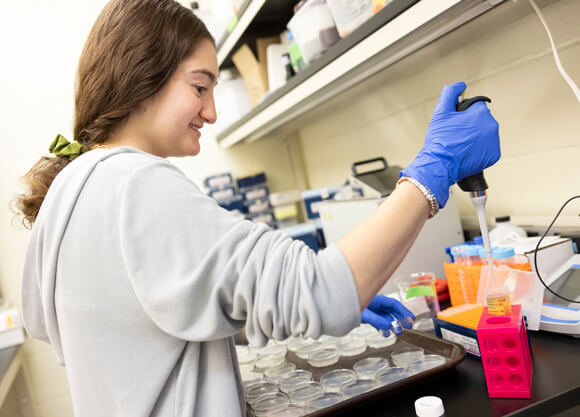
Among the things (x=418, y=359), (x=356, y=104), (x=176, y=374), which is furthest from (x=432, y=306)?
(x=356, y=104)

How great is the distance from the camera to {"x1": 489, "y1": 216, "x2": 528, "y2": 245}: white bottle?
4.08ft

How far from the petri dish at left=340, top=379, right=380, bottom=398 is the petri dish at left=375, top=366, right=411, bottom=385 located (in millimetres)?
14

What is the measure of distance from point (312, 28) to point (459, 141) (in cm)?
87

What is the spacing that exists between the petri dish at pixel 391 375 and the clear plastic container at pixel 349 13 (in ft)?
2.96

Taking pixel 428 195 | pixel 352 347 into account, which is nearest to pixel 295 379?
pixel 352 347

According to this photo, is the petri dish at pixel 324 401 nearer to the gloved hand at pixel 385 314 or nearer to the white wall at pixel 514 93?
the gloved hand at pixel 385 314

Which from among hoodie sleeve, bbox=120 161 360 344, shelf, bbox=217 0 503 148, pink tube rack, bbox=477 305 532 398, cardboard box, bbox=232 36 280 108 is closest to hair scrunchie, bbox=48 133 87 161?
hoodie sleeve, bbox=120 161 360 344

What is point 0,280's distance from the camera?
8.42ft

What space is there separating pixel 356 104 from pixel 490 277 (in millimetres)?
1383

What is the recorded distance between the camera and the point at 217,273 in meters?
0.67

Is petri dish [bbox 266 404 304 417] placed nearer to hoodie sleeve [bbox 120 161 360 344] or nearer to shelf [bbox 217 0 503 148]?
hoodie sleeve [bbox 120 161 360 344]

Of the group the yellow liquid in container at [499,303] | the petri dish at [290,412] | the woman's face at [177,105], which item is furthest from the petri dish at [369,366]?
the woman's face at [177,105]

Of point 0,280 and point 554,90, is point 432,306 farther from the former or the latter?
point 0,280

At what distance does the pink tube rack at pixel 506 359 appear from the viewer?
79 centimetres
